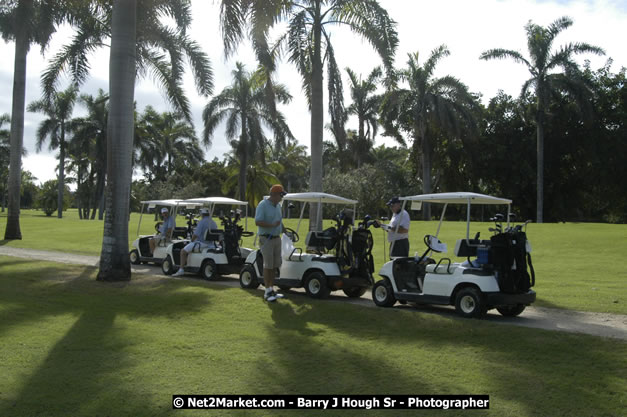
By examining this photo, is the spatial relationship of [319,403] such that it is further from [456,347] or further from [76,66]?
[76,66]

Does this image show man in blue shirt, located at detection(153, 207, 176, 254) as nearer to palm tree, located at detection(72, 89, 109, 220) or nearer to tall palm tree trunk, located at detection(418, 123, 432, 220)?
tall palm tree trunk, located at detection(418, 123, 432, 220)

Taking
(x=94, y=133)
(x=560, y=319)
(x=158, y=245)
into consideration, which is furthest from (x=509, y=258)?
(x=94, y=133)

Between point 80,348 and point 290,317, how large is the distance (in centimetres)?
300

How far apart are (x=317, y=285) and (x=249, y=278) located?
1646 millimetres

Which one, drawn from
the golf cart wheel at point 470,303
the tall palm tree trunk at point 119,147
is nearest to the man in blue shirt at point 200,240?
the tall palm tree trunk at point 119,147

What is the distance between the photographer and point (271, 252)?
970 cm

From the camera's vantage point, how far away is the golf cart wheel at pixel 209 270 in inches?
509

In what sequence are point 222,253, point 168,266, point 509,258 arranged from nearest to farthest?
point 509,258, point 222,253, point 168,266

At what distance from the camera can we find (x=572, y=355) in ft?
20.7

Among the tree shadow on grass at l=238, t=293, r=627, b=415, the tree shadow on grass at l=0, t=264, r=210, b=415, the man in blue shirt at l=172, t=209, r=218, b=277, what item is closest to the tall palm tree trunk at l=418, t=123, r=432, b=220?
the man in blue shirt at l=172, t=209, r=218, b=277

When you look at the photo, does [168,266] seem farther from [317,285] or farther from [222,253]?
[317,285]

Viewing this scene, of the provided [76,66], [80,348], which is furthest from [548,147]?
[80,348]

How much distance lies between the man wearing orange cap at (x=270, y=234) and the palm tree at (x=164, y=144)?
3651cm

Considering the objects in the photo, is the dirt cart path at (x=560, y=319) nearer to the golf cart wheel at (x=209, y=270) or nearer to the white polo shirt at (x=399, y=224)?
the white polo shirt at (x=399, y=224)
